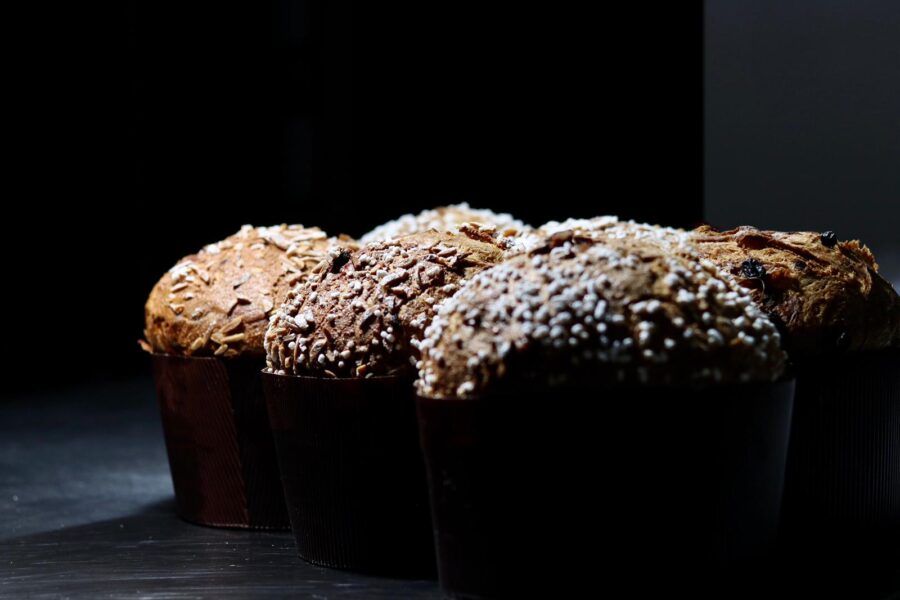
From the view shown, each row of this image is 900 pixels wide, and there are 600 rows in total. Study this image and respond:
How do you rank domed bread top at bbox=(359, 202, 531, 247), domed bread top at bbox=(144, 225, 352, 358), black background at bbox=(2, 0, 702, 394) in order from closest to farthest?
domed bread top at bbox=(144, 225, 352, 358) → domed bread top at bbox=(359, 202, 531, 247) → black background at bbox=(2, 0, 702, 394)

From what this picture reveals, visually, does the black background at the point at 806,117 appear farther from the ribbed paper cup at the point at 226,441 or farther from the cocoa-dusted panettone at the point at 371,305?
the ribbed paper cup at the point at 226,441

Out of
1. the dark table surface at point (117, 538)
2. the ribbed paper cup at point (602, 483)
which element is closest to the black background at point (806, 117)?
the ribbed paper cup at point (602, 483)

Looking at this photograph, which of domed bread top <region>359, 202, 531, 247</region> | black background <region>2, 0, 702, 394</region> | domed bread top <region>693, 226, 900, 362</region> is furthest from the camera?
black background <region>2, 0, 702, 394</region>

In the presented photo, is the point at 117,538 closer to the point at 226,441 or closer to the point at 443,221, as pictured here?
the point at 226,441

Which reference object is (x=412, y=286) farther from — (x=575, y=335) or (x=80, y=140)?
(x=80, y=140)

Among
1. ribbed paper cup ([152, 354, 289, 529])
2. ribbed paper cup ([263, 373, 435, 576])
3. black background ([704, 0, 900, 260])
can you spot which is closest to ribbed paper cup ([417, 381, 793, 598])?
ribbed paper cup ([263, 373, 435, 576])

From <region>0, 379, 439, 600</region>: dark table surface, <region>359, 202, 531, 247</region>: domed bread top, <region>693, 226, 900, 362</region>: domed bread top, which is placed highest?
<region>693, 226, 900, 362</region>: domed bread top

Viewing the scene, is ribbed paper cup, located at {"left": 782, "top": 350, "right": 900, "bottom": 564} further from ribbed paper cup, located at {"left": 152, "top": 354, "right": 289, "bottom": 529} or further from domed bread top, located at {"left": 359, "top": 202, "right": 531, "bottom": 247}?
domed bread top, located at {"left": 359, "top": 202, "right": 531, "bottom": 247}

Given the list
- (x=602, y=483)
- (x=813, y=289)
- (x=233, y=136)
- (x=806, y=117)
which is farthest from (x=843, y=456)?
(x=233, y=136)

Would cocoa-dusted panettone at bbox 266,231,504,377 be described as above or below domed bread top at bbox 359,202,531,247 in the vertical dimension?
above
